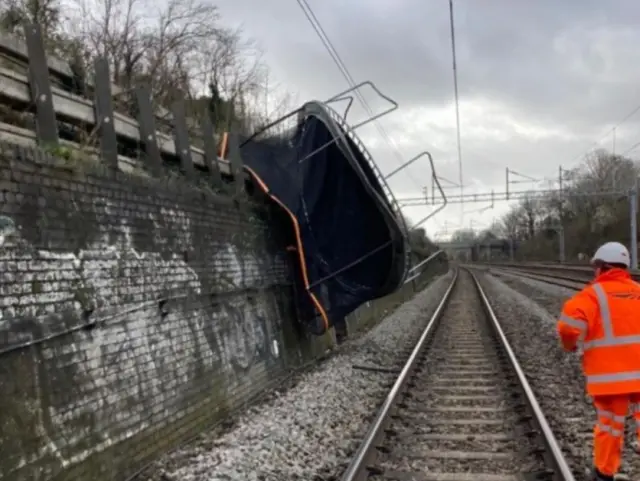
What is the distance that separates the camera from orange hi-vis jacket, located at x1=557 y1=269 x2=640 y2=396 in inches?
180

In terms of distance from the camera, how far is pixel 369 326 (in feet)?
62.3

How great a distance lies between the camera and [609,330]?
4609 mm

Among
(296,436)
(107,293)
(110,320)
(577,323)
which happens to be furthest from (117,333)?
(577,323)

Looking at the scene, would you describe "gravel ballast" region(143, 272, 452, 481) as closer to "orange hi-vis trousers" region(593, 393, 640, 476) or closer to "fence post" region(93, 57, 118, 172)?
"orange hi-vis trousers" region(593, 393, 640, 476)

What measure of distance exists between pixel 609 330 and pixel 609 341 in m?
0.07

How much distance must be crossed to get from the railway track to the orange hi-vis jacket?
0.84 m

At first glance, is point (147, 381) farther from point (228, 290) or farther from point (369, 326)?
point (369, 326)

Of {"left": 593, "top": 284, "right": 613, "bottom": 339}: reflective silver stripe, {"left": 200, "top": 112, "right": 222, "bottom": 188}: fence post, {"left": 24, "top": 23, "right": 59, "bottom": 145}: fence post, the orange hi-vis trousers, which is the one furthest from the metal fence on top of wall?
{"left": 593, "top": 284, "right": 613, "bottom": 339}: reflective silver stripe

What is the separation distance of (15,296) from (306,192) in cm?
726

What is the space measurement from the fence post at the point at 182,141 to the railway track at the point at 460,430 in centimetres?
398

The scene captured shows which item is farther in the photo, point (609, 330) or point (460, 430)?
point (460, 430)

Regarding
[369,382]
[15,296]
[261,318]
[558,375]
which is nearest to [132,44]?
[261,318]

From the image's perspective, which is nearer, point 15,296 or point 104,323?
point 15,296

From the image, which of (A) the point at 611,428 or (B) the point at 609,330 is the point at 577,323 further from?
(A) the point at 611,428
